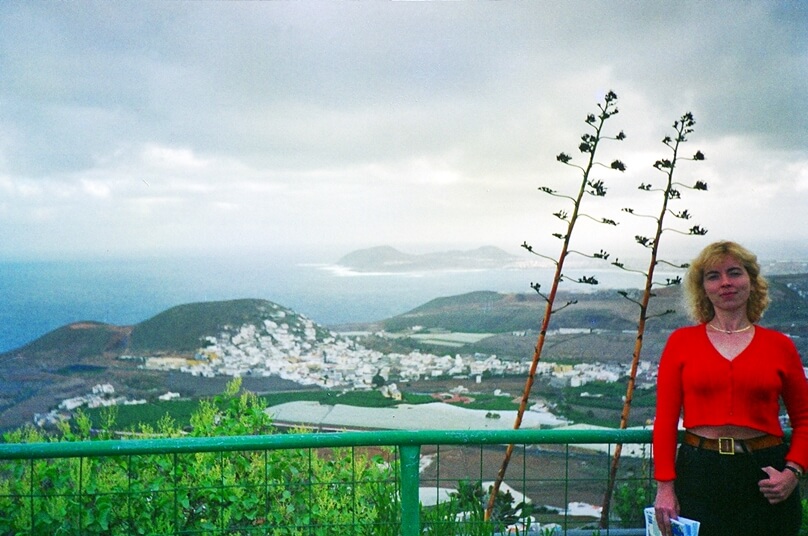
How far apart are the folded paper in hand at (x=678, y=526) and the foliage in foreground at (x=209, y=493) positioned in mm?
830

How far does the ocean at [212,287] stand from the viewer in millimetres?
3887

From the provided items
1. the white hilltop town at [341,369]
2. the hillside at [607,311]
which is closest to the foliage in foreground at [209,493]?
the white hilltop town at [341,369]

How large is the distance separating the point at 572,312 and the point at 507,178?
2.83ft

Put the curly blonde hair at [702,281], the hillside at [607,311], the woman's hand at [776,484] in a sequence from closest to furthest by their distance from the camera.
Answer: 1. the woman's hand at [776,484]
2. the curly blonde hair at [702,281]
3. the hillside at [607,311]

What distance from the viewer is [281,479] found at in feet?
10.3

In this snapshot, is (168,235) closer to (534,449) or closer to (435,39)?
(435,39)

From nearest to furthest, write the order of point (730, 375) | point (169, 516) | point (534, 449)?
point (730, 375) < point (169, 516) < point (534, 449)

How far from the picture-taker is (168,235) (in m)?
4.02

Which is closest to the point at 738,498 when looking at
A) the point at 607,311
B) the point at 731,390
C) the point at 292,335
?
the point at 731,390

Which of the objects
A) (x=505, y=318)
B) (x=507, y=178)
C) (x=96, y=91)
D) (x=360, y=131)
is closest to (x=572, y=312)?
(x=505, y=318)

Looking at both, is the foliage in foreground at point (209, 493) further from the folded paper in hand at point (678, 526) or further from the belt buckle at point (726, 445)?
the belt buckle at point (726, 445)

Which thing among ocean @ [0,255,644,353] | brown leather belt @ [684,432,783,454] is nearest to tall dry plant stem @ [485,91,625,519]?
ocean @ [0,255,644,353]

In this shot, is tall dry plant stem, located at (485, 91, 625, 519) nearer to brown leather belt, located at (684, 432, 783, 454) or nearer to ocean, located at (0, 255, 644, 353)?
ocean, located at (0, 255, 644, 353)

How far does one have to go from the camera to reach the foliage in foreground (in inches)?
104
